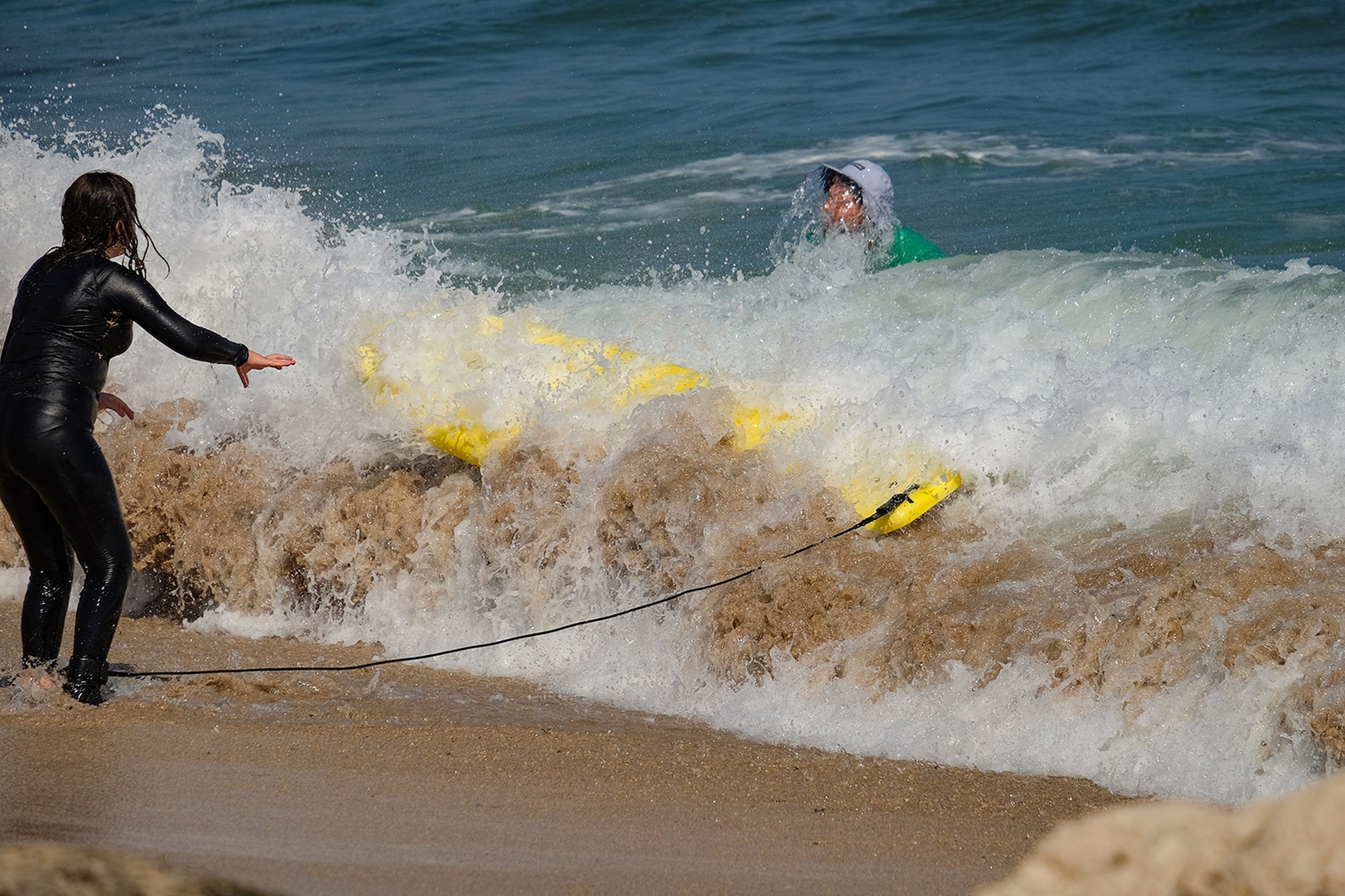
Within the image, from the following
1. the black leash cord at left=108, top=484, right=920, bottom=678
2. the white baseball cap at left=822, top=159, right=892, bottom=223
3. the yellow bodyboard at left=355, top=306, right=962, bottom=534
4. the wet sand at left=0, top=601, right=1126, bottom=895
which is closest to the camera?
the wet sand at left=0, top=601, right=1126, bottom=895

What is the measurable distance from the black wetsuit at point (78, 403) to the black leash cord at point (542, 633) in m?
0.48

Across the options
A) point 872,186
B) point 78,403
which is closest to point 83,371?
point 78,403

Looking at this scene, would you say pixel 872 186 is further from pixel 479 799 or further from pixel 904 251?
pixel 479 799

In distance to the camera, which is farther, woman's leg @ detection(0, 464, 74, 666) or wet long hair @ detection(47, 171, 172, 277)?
woman's leg @ detection(0, 464, 74, 666)

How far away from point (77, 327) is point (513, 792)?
1.89 metres

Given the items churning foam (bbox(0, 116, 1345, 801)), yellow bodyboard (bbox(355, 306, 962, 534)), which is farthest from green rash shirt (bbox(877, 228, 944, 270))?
yellow bodyboard (bbox(355, 306, 962, 534))

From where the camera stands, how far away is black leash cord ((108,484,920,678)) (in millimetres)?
4742

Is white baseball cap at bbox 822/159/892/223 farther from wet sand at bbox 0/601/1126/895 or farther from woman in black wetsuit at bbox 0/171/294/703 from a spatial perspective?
woman in black wetsuit at bbox 0/171/294/703

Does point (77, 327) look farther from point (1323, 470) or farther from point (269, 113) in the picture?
point (269, 113)

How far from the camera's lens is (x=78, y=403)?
164 inches

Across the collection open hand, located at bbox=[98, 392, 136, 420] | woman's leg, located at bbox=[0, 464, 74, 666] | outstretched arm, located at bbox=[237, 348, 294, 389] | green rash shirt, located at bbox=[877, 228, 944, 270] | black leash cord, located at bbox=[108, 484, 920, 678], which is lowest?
black leash cord, located at bbox=[108, 484, 920, 678]

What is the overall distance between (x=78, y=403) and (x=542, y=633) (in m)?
1.75

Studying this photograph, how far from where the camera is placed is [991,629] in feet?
14.3

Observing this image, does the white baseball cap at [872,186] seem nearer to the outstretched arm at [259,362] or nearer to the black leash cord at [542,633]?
the black leash cord at [542,633]
